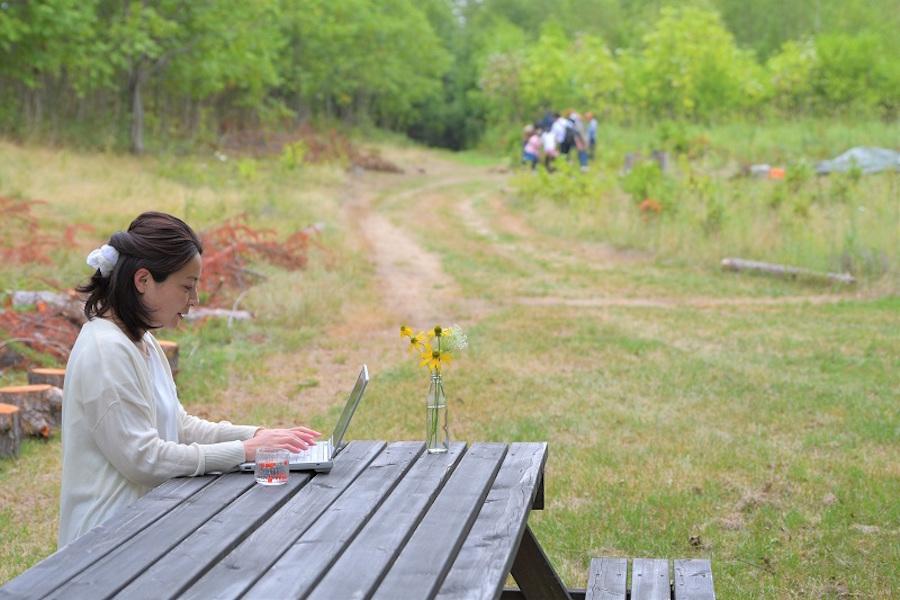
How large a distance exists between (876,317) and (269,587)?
10.5m

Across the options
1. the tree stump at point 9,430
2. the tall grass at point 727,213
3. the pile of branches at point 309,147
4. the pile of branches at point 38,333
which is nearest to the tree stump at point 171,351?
the pile of branches at point 38,333

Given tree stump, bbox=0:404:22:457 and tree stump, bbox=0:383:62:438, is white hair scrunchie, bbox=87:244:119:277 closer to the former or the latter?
tree stump, bbox=0:404:22:457

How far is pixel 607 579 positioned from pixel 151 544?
76.4 inches

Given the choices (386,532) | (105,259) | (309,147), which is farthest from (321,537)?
(309,147)

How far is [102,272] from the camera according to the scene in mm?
3471

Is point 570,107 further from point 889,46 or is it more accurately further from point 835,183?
point 835,183

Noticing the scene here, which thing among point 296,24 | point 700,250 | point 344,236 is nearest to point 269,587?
point 700,250

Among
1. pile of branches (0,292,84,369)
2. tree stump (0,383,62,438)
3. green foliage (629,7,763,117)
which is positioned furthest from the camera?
green foliage (629,7,763,117)

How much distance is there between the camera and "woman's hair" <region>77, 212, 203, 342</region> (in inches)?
135

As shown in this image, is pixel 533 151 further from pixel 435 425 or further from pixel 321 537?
pixel 321 537

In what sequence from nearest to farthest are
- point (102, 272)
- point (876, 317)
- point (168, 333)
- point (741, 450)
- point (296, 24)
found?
point (102, 272), point (741, 450), point (168, 333), point (876, 317), point (296, 24)

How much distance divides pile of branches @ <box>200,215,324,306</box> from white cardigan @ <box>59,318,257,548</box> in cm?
855

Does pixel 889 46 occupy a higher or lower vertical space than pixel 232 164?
higher

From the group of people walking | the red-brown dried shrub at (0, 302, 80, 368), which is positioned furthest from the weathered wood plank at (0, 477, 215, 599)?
the group of people walking
